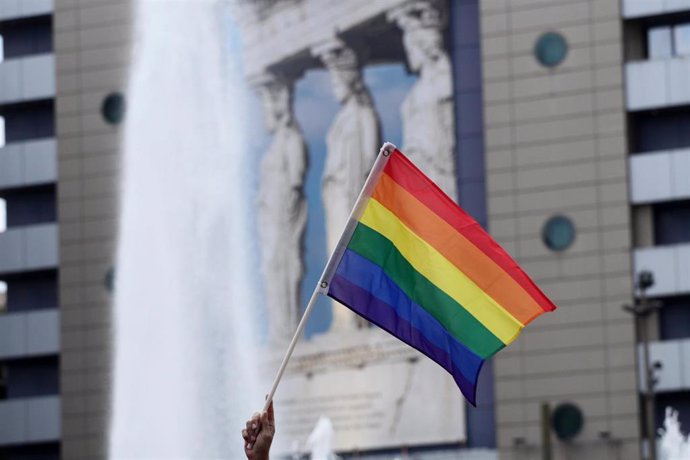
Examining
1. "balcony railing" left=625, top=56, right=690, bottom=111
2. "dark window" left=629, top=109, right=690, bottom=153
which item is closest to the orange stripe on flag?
"balcony railing" left=625, top=56, right=690, bottom=111

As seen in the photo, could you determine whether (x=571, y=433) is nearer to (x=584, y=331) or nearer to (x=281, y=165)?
(x=584, y=331)

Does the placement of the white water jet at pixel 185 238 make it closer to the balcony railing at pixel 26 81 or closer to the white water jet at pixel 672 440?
the balcony railing at pixel 26 81

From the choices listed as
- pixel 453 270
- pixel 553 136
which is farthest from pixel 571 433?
pixel 453 270

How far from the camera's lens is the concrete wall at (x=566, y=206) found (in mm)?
59719

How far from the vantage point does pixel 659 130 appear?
2421 inches

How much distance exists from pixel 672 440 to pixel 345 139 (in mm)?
14665

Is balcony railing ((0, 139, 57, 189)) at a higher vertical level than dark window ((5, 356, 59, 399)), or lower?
higher

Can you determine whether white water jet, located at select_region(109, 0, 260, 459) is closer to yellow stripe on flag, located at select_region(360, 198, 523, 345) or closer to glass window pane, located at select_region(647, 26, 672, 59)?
glass window pane, located at select_region(647, 26, 672, 59)

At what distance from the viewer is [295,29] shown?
62906mm

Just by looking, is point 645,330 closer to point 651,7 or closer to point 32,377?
point 651,7

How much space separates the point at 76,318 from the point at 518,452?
15740 mm

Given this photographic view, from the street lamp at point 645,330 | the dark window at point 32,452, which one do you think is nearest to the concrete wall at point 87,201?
the dark window at point 32,452

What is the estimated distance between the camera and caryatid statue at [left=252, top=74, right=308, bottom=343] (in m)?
62.8

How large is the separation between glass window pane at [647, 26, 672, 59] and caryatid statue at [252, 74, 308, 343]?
32.8 ft
